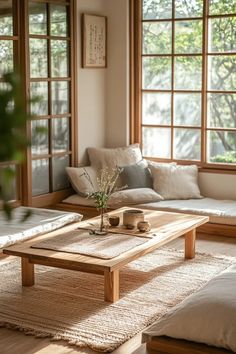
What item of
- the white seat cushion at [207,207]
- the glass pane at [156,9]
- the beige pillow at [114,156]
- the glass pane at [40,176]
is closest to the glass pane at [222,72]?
the glass pane at [156,9]

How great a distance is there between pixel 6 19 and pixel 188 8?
1.81 metres

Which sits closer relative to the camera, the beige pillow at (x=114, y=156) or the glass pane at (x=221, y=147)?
the glass pane at (x=221, y=147)

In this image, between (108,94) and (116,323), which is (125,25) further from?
(116,323)

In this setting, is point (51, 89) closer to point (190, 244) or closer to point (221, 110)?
point (221, 110)

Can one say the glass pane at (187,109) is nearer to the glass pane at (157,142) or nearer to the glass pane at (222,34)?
the glass pane at (157,142)

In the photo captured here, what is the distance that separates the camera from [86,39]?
5875mm

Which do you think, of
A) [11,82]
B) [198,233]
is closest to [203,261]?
[198,233]

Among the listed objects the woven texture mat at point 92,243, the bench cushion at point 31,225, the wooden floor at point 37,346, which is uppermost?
the woven texture mat at point 92,243

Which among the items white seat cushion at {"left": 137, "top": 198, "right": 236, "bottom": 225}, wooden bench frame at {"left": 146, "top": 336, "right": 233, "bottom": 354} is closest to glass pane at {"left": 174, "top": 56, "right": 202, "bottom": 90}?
white seat cushion at {"left": 137, "top": 198, "right": 236, "bottom": 225}

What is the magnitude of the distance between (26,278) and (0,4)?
2.39 metres

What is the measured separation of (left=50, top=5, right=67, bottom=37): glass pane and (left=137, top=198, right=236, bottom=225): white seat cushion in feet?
5.76

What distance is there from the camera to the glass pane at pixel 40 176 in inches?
216

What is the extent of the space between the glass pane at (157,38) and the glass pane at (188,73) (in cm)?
18

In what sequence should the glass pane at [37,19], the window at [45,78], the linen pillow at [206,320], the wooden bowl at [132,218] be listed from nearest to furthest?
the linen pillow at [206,320] → the wooden bowl at [132,218] → the window at [45,78] → the glass pane at [37,19]
